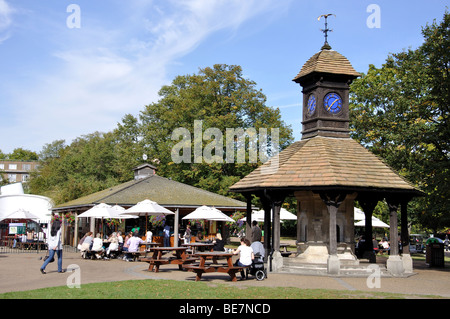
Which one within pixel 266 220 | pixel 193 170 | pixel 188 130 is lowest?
pixel 266 220

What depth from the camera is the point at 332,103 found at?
18406 mm

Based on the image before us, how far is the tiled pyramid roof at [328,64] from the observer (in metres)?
18.2

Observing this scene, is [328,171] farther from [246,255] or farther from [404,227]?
[404,227]

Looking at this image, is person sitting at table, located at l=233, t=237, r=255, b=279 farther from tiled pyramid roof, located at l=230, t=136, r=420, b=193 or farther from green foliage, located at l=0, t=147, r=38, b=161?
green foliage, located at l=0, t=147, r=38, b=161

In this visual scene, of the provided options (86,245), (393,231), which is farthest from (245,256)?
(86,245)

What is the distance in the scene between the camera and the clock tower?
1827 centimetres

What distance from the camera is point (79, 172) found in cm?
6594

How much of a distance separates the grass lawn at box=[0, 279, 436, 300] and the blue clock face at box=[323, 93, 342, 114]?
9.12 m

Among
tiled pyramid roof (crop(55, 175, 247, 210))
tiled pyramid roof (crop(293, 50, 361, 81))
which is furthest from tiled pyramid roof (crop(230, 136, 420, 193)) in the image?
tiled pyramid roof (crop(55, 175, 247, 210))

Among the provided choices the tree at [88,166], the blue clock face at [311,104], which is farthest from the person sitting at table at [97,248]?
the tree at [88,166]

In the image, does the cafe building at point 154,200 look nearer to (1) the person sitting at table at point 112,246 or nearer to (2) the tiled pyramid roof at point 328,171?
(1) the person sitting at table at point 112,246

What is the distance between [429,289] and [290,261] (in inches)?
218
